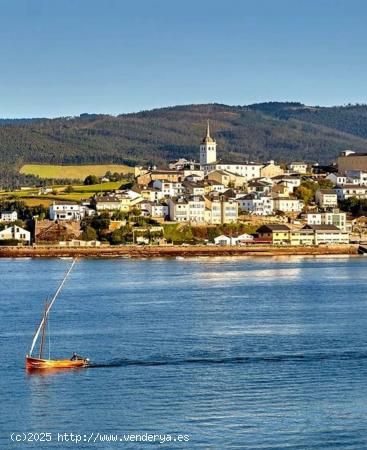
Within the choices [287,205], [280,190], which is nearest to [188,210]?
[287,205]

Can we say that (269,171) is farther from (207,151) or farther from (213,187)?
(213,187)

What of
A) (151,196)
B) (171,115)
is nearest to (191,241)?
(151,196)

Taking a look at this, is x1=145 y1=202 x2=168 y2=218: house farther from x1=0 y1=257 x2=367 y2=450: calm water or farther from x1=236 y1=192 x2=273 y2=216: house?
x1=0 y1=257 x2=367 y2=450: calm water

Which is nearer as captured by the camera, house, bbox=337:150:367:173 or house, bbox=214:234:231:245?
house, bbox=214:234:231:245

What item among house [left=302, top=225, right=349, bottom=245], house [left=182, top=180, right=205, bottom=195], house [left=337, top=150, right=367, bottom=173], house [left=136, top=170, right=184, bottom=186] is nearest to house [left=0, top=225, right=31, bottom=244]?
house [left=182, top=180, right=205, bottom=195]

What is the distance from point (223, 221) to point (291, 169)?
744 inches

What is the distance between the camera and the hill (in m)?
100

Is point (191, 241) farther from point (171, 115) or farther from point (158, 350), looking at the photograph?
point (171, 115)

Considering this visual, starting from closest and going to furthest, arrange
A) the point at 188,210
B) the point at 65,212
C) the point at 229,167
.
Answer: the point at 65,212, the point at 188,210, the point at 229,167

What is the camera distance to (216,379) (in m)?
17.3

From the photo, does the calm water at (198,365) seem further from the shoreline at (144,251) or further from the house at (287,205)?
the house at (287,205)

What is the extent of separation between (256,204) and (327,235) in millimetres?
5016

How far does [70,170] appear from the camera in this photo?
88.8m

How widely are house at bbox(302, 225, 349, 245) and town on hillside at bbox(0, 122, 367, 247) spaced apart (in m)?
0.04
